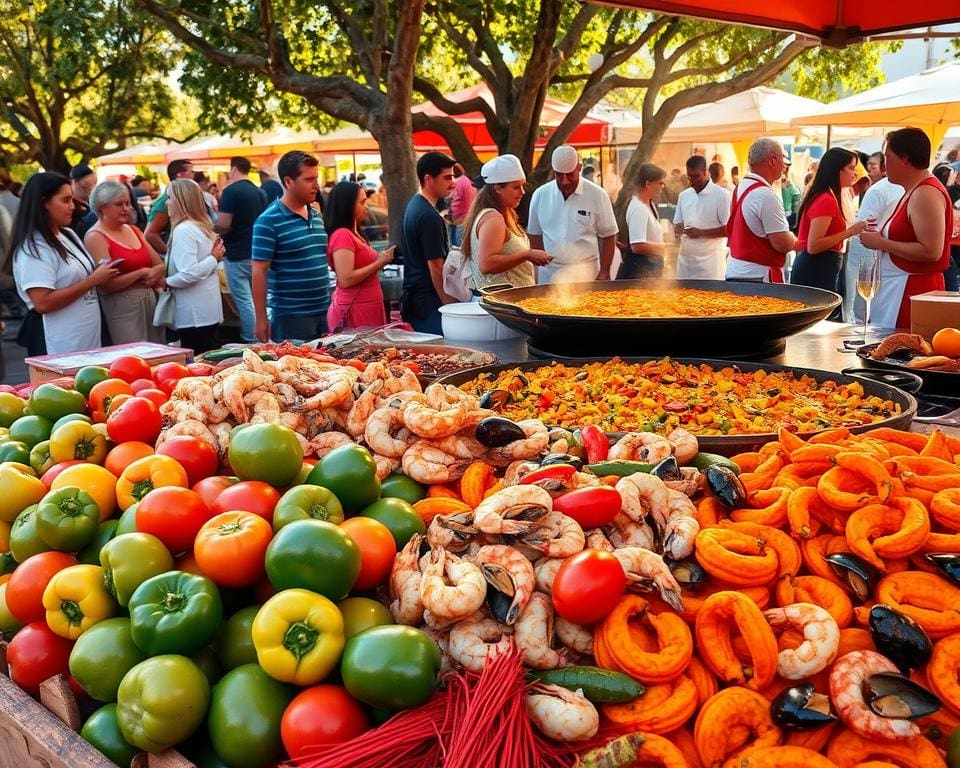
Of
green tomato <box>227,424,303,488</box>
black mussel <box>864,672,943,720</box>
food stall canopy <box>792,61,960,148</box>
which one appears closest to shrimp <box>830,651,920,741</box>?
black mussel <box>864,672,943,720</box>

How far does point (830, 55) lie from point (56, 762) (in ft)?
47.9

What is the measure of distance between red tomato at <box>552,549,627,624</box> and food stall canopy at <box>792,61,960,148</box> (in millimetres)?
9893

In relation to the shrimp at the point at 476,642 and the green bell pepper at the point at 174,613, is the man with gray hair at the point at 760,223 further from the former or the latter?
the green bell pepper at the point at 174,613

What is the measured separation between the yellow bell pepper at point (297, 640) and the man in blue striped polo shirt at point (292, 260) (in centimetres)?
424

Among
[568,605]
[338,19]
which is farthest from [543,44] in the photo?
[568,605]

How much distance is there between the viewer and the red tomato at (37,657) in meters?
1.83

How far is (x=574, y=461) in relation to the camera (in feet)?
6.46

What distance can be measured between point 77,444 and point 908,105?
10150mm

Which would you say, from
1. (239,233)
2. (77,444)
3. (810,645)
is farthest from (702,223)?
(810,645)

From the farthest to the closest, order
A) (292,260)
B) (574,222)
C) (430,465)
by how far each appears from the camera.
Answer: (574,222)
(292,260)
(430,465)

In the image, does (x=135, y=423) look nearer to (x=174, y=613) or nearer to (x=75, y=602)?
(x=75, y=602)

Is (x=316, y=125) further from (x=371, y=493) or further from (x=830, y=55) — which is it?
(x=371, y=493)

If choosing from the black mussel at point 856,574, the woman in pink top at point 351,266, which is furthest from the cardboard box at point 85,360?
the black mussel at point 856,574

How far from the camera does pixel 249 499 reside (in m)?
1.87
